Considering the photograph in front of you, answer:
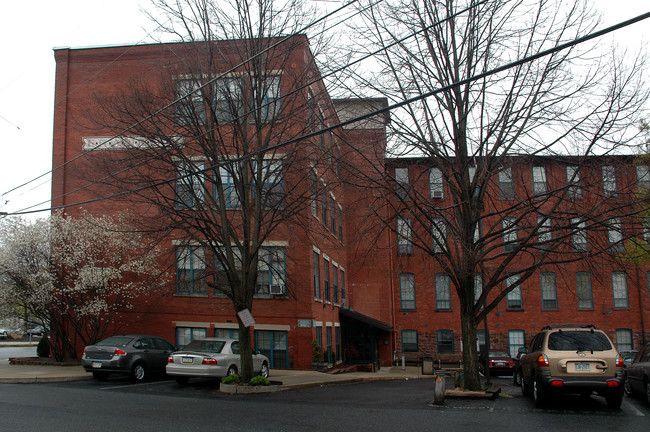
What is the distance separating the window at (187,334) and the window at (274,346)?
276 cm

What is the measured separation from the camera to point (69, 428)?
9695 millimetres

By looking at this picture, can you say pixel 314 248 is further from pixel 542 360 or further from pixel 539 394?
pixel 542 360

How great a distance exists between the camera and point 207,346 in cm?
1831

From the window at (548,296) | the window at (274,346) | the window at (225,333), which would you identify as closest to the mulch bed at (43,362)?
the window at (225,333)

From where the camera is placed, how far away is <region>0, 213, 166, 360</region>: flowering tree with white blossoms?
75.9 ft

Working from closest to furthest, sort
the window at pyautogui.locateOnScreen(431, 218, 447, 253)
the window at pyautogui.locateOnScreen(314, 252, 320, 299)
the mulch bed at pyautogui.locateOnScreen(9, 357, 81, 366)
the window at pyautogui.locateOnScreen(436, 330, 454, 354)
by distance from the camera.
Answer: the window at pyautogui.locateOnScreen(431, 218, 447, 253) < the mulch bed at pyautogui.locateOnScreen(9, 357, 81, 366) < the window at pyautogui.locateOnScreen(314, 252, 320, 299) < the window at pyautogui.locateOnScreen(436, 330, 454, 354)

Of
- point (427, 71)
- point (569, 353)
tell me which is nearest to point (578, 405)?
A: point (569, 353)

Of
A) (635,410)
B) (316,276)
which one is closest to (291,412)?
(635,410)

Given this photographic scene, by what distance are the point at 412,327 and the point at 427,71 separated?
25.8 meters

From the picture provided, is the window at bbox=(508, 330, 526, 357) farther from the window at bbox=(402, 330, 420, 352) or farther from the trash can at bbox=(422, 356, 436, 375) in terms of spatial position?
the trash can at bbox=(422, 356, 436, 375)

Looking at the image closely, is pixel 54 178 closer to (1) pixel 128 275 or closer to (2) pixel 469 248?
(1) pixel 128 275

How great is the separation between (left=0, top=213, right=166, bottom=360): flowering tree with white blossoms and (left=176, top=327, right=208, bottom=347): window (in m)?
2.58

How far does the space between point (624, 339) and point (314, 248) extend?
23.0 meters

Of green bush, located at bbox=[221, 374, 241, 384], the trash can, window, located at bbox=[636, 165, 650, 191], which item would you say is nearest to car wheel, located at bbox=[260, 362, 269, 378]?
green bush, located at bbox=[221, 374, 241, 384]
